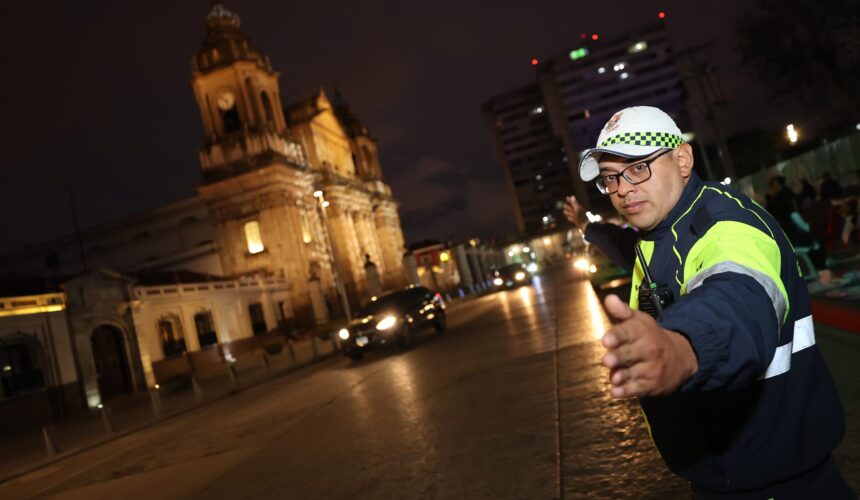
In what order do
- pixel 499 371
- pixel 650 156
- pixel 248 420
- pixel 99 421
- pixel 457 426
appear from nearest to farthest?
pixel 650 156
pixel 457 426
pixel 499 371
pixel 248 420
pixel 99 421

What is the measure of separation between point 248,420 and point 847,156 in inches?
918

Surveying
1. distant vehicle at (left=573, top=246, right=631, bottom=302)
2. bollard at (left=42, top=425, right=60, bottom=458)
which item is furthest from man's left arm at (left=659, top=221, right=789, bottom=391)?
bollard at (left=42, top=425, right=60, bottom=458)

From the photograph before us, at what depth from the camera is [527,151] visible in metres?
149

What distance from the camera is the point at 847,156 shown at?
21.9 meters

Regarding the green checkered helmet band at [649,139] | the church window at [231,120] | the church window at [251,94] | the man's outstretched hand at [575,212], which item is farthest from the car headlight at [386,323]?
the church window at [231,120]

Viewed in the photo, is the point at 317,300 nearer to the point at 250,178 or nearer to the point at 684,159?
the point at 250,178

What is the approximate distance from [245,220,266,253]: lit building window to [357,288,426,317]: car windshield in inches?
1127

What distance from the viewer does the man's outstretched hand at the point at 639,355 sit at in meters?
1.20

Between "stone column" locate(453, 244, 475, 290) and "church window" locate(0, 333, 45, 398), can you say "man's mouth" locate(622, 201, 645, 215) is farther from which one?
"stone column" locate(453, 244, 475, 290)

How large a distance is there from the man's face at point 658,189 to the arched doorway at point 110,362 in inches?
1018

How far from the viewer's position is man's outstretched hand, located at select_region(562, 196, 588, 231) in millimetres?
3762

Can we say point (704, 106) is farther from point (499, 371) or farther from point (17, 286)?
point (17, 286)

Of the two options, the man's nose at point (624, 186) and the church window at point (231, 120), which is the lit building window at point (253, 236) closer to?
the church window at point (231, 120)

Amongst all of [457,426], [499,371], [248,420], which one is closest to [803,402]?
[457,426]
